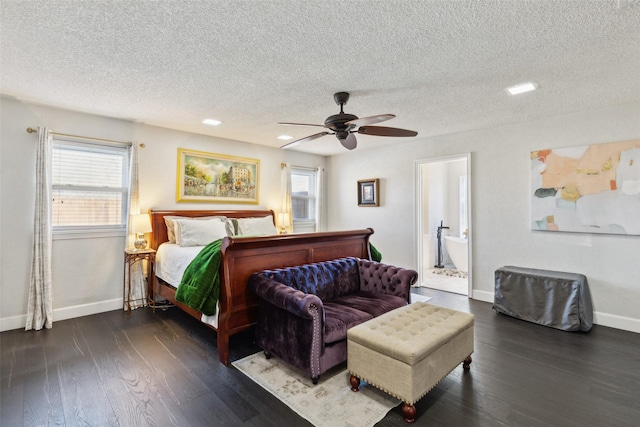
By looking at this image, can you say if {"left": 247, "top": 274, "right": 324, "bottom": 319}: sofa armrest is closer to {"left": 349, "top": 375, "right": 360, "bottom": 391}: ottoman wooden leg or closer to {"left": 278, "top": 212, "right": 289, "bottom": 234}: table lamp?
{"left": 349, "top": 375, "right": 360, "bottom": 391}: ottoman wooden leg

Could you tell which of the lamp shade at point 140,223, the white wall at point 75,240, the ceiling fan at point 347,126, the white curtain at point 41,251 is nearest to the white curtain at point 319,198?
the white wall at point 75,240

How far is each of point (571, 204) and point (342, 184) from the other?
3.90 metres

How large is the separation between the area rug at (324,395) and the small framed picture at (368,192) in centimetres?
381

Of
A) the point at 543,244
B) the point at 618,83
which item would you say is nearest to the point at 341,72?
the point at 618,83

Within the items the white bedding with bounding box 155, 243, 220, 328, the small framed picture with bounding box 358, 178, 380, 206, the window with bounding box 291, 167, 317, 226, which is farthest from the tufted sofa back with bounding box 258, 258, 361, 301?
the window with bounding box 291, 167, 317, 226

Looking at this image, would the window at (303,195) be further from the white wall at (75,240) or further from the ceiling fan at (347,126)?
the ceiling fan at (347,126)

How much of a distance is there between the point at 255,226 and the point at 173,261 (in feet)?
5.26

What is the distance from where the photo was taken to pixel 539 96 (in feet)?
10.6

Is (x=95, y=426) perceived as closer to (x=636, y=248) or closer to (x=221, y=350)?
(x=221, y=350)

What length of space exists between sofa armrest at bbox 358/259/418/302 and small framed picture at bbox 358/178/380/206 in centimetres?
251

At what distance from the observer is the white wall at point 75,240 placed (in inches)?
135

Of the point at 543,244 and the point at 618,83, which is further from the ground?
the point at 618,83

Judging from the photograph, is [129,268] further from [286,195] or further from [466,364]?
[466,364]

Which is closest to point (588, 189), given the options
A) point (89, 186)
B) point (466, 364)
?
point (466, 364)
